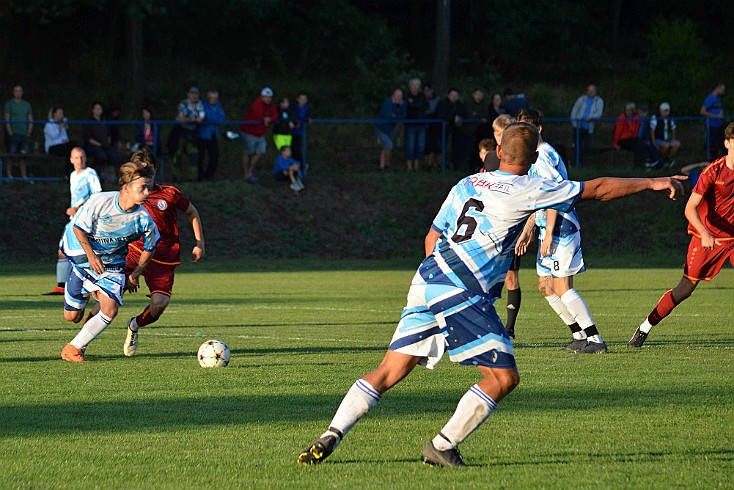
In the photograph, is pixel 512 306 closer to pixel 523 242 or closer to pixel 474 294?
pixel 523 242

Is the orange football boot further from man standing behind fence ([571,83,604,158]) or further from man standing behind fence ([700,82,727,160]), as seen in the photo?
man standing behind fence ([700,82,727,160])

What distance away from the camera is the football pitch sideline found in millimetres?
6133

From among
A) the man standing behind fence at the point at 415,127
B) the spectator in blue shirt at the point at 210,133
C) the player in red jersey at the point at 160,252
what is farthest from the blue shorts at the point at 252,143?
the player in red jersey at the point at 160,252

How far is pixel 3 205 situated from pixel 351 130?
11723 millimetres

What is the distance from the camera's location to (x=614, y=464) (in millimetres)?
6293

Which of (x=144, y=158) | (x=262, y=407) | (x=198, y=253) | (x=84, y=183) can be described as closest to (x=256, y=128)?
(x=84, y=183)

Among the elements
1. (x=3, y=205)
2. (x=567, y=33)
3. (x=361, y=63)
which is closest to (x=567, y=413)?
(x=3, y=205)

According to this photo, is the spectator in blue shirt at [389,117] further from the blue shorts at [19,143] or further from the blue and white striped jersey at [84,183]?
the blue and white striped jersey at [84,183]

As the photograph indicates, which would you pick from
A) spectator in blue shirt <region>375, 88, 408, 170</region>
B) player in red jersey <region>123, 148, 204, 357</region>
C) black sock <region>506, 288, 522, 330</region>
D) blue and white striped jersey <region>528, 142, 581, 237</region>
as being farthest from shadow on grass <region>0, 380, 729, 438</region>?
spectator in blue shirt <region>375, 88, 408, 170</region>

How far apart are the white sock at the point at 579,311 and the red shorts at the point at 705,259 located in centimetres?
103

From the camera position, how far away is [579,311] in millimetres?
10680

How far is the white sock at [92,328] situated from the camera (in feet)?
33.4

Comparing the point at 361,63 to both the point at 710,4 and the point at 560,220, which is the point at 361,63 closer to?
the point at 710,4

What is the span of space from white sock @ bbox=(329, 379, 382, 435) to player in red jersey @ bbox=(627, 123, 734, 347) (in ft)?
16.8
